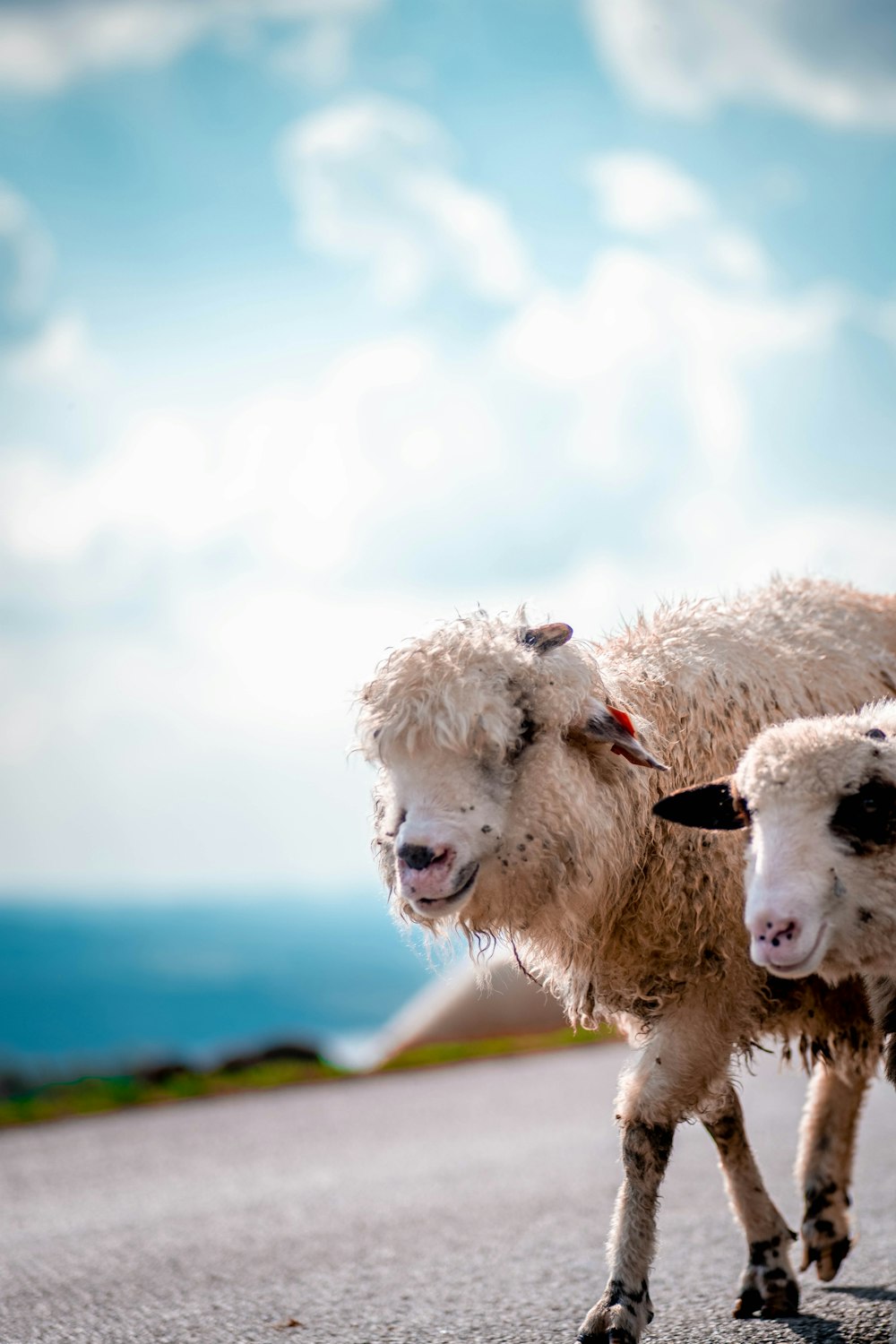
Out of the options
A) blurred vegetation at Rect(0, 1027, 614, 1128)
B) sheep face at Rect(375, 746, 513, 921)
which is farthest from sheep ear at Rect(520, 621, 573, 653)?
blurred vegetation at Rect(0, 1027, 614, 1128)

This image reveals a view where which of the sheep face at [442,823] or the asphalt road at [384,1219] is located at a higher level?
the sheep face at [442,823]

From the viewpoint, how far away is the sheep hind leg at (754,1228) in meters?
4.71

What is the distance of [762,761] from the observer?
3.64 metres

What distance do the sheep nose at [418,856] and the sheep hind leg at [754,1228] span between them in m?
1.73

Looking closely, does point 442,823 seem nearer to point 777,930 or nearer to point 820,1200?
point 777,930

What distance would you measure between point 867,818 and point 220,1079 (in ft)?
32.6

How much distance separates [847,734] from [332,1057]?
10945 millimetres

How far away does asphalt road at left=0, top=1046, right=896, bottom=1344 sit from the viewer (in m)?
4.73

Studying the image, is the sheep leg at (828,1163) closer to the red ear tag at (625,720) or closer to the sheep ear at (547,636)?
the red ear tag at (625,720)

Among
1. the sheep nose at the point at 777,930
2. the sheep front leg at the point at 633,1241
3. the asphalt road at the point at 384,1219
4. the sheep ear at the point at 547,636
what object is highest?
the sheep ear at the point at 547,636

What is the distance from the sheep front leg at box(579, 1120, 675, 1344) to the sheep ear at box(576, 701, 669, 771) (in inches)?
43.6

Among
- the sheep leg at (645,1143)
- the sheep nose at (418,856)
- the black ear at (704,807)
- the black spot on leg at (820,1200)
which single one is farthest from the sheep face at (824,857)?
the black spot on leg at (820,1200)

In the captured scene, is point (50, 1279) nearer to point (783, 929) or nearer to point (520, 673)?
point (520, 673)

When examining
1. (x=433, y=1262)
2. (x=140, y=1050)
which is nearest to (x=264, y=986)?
(x=140, y=1050)
